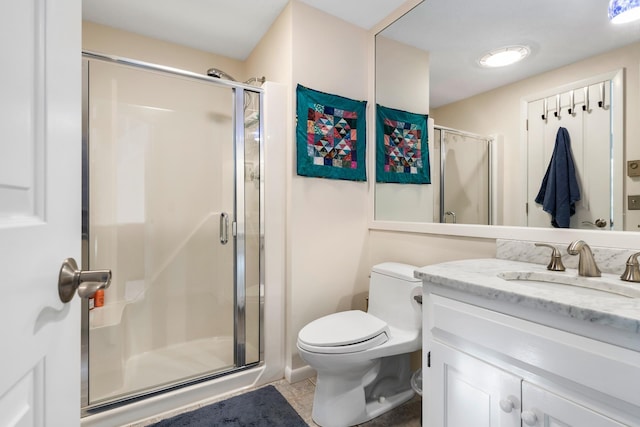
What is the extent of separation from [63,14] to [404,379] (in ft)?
6.52

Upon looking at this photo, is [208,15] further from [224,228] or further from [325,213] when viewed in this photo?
[325,213]

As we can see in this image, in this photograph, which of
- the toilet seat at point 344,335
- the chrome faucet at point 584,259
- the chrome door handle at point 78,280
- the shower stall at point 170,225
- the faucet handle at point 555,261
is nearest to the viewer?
the chrome door handle at point 78,280

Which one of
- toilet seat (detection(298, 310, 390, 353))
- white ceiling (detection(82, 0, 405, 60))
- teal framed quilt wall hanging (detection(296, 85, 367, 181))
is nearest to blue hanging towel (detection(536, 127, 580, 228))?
toilet seat (detection(298, 310, 390, 353))

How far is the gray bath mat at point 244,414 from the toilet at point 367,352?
164mm

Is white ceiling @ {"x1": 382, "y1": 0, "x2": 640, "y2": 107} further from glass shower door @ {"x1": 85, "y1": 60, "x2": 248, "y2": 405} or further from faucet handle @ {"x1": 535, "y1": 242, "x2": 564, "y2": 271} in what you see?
glass shower door @ {"x1": 85, "y1": 60, "x2": 248, "y2": 405}

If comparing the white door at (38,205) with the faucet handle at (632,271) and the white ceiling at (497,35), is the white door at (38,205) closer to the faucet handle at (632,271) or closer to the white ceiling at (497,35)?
the faucet handle at (632,271)

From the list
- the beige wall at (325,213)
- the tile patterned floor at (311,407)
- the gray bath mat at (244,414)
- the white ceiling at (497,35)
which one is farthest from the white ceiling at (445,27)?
the gray bath mat at (244,414)

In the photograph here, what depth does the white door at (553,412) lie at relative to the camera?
0.70m

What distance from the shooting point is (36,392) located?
426mm

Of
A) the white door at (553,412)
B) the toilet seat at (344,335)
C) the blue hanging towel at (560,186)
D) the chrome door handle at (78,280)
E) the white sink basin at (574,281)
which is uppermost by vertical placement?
the blue hanging towel at (560,186)

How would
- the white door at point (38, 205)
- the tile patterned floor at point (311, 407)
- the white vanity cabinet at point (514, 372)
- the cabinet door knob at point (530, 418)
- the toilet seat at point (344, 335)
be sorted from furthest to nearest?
the tile patterned floor at point (311, 407) < the toilet seat at point (344, 335) < the cabinet door knob at point (530, 418) < the white vanity cabinet at point (514, 372) < the white door at point (38, 205)

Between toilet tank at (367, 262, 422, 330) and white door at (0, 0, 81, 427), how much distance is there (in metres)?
1.38

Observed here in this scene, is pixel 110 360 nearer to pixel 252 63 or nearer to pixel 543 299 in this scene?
pixel 543 299

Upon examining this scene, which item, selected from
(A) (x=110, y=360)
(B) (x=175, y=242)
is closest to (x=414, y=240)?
(B) (x=175, y=242)
